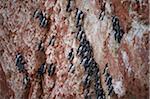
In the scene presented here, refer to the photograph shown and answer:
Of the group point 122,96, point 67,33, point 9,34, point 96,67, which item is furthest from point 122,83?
point 9,34

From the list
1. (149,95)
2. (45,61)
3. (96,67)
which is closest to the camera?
(149,95)

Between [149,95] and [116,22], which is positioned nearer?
[149,95]

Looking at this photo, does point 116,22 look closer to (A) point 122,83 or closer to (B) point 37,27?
(A) point 122,83

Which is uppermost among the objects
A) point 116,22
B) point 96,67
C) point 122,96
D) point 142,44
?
point 116,22

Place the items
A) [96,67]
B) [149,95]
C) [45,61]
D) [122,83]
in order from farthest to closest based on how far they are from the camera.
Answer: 1. [45,61]
2. [96,67]
3. [122,83]
4. [149,95]

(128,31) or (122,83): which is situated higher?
(128,31)

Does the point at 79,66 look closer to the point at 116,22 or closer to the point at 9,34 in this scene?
the point at 116,22
